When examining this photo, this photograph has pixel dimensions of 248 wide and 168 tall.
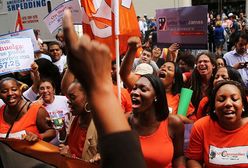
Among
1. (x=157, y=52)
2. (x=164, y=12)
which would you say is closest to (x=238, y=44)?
(x=164, y=12)

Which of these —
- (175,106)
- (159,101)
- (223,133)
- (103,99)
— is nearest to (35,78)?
(175,106)

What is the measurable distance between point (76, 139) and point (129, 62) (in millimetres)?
1055

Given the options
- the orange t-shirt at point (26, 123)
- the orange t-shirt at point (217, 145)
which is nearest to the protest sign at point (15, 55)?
the orange t-shirt at point (26, 123)

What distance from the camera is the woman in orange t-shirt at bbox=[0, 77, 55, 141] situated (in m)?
3.90

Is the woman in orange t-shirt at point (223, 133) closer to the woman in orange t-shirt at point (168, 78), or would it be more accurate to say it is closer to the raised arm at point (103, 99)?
the woman in orange t-shirt at point (168, 78)

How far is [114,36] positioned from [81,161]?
1741mm

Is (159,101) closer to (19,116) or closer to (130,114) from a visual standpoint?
(130,114)

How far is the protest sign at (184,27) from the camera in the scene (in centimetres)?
616

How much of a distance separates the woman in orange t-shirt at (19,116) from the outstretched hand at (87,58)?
282cm

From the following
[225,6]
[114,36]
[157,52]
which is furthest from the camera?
[225,6]

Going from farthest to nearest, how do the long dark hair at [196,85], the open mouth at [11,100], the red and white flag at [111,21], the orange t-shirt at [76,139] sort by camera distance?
the long dark hair at [196,85]
the red and white flag at [111,21]
the open mouth at [11,100]
the orange t-shirt at [76,139]

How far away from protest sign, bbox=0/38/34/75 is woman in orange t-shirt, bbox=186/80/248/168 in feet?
10.5

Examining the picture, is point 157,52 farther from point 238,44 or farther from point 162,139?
point 162,139

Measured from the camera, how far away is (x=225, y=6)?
32719 mm
